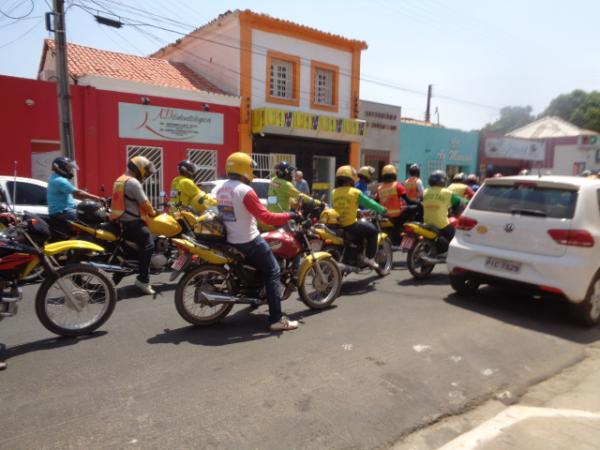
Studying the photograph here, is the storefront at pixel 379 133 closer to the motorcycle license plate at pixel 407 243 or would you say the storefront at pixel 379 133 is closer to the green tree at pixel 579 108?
the motorcycle license plate at pixel 407 243

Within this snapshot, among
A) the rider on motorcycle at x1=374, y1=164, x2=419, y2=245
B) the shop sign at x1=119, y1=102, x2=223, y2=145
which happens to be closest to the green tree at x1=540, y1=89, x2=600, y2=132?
the shop sign at x1=119, y1=102, x2=223, y2=145

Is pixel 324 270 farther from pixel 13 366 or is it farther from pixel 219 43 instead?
pixel 219 43

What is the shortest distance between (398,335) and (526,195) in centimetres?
232

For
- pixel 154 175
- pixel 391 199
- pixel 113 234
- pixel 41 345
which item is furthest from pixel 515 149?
pixel 41 345

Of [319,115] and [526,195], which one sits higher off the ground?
[319,115]

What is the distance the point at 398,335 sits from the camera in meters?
4.71


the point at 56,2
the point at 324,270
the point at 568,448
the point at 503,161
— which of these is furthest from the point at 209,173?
the point at 503,161

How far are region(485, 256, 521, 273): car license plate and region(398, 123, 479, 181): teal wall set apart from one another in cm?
1738

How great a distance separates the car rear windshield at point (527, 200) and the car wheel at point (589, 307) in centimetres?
79

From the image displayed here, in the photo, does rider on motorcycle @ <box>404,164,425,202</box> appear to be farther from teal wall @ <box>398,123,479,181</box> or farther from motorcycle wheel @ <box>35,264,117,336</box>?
teal wall @ <box>398,123,479,181</box>

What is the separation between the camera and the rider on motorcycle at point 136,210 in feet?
19.2

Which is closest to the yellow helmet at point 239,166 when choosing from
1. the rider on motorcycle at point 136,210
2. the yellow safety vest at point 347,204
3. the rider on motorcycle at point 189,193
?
the rider on motorcycle at point 136,210

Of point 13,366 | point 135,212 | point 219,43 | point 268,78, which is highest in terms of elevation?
point 219,43

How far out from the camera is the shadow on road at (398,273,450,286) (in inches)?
277
